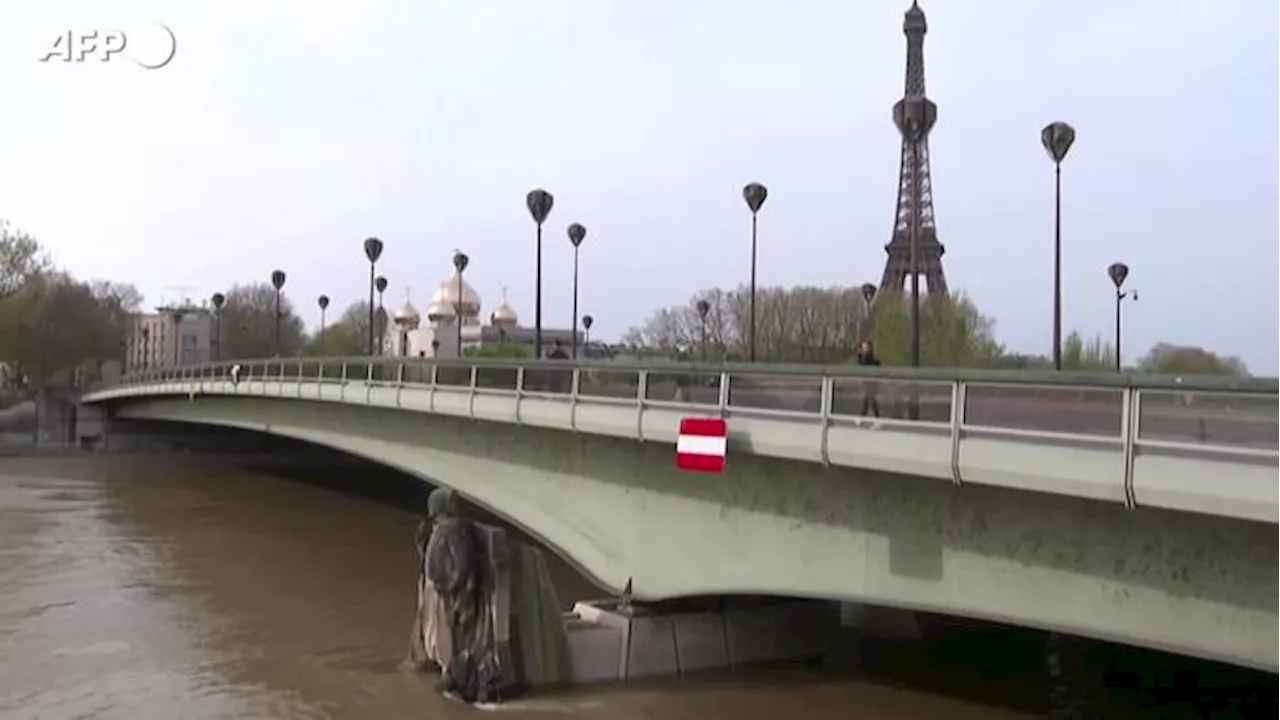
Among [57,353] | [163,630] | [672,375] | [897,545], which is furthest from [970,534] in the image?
[57,353]

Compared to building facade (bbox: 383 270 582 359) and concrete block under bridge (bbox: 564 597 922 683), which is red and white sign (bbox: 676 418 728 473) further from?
building facade (bbox: 383 270 582 359)

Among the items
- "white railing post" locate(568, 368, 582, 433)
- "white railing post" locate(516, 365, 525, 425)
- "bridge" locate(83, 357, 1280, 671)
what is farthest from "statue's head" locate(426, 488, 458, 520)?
"white railing post" locate(516, 365, 525, 425)

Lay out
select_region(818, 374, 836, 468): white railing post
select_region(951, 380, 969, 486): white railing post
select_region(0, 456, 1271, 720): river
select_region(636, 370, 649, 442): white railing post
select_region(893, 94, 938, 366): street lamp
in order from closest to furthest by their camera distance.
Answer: select_region(951, 380, 969, 486): white railing post
select_region(818, 374, 836, 468): white railing post
select_region(0, 456, 1271, 720): river
select_region(636, 370, 649, 442): white railing post
select_region(893, 94, 938, 366): street lamp

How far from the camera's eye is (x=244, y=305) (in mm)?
133500

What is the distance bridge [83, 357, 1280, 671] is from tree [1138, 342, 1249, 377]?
4523 centimetres

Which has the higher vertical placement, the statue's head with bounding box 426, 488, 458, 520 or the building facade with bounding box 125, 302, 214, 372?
the building facade with bounding box 125, 302, 214, 372

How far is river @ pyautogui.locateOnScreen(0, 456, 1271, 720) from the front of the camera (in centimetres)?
1580

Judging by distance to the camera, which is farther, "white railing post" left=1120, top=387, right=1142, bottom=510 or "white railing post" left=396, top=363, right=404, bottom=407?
"white railing post" left=396, top=363, right=404, bottom=407

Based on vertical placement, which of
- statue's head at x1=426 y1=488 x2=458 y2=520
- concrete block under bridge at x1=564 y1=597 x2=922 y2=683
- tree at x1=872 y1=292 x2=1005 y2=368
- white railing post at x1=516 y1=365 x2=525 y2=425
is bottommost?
concrete block under bridge at x1=564 y1=597 x2=922 y2=683

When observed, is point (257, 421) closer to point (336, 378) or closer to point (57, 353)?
point (336, 378)

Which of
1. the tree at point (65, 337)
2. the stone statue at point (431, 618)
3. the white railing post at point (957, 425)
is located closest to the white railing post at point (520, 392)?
the stone statue at point (431, 618)

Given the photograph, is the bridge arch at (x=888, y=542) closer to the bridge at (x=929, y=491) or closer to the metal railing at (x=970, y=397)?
the bridge at (x=929, y=491)

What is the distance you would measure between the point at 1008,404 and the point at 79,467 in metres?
61.7

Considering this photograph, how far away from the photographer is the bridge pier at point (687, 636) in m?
16.8
